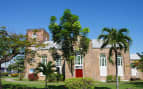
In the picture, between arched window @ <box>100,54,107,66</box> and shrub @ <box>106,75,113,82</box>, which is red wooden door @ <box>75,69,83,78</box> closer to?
arched window @ <box>100,54,107,66</box>

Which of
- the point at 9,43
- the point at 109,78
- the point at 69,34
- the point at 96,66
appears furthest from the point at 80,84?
the point at 96,66

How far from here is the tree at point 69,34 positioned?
18656 millimetres

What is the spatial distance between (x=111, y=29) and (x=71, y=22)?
4899 millimetres

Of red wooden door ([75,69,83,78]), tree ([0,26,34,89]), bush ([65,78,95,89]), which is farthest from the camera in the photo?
red wooden door ([75,69,83,78])

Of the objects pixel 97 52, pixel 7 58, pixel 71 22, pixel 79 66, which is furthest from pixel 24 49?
pixel 97 52

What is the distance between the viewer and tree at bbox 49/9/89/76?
1866 centimetres

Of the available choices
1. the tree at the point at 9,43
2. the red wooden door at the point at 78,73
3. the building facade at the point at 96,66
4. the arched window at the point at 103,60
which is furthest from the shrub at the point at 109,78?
the tree at the point at 9,43

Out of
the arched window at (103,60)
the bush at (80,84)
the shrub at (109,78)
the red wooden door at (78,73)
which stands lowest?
the shrub at (109,78)

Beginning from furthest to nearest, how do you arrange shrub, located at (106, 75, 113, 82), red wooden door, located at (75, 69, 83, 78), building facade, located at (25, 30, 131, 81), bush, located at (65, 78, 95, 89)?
1. red wooden door, located at (75, 69, 83, 78)
2. building facade, located at (25, 30, 131, 81)
3. shrub, located at (106, 75, 113, 82)
4. bush, located at (65, 78, 95, 89)

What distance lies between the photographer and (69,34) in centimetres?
1891

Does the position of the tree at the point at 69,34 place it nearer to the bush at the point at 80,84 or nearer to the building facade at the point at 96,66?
the bush at the point at 80,84

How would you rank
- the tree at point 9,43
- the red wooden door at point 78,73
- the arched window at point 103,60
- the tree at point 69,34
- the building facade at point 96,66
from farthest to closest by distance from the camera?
the arched window at point 103,60 < the red wooden door at point 78,73 < the building facade at point 96,66 < the tree at point 69,34 < the tree at point 9,43

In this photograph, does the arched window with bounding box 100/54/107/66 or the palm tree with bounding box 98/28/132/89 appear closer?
the palm tree with bounding box 98/28/132/89

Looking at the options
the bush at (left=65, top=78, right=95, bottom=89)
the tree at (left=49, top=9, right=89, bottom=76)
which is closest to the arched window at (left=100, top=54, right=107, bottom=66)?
the tree at (left=49, top=9, right=89, bottom=76)
